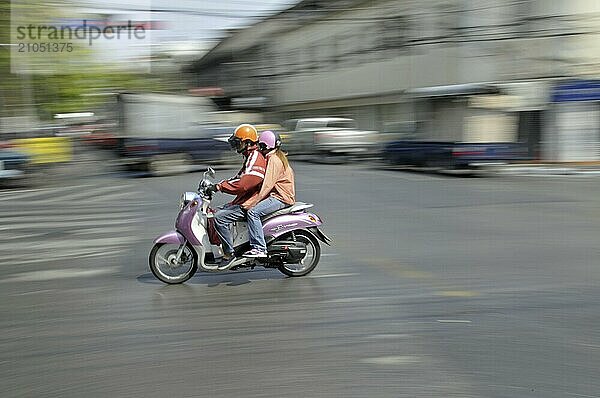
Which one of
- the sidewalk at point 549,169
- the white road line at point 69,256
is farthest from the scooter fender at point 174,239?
the sidewalk at point 549,169

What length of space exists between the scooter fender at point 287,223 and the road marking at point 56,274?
2.02 m

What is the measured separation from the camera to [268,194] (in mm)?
8578

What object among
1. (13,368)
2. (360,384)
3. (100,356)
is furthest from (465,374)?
(13,368)

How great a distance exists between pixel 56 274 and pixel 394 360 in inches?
197

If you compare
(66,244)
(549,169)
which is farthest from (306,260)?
(549,169)

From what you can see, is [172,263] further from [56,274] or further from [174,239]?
[56,274]

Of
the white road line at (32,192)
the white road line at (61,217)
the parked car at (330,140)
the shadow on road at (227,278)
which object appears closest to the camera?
the shadow on road at (227,278)

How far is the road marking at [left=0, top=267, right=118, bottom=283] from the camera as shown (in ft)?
29.9

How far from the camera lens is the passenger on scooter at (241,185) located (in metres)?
8.48

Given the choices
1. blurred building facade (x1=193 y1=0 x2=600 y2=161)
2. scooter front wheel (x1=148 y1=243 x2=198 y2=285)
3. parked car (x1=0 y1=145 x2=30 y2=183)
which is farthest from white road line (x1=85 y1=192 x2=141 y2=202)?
scooter front wheel (x1=148 y1=243 x2=198 y2=285)

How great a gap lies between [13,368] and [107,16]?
28.2 meters

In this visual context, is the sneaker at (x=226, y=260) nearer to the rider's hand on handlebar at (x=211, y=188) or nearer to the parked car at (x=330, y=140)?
the rider's hand on handlebar at (x=211, y=188)

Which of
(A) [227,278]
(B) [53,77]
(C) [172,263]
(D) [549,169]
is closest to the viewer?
(C) [172,263]

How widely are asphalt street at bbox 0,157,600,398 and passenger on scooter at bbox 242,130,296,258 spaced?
45 centimetres
